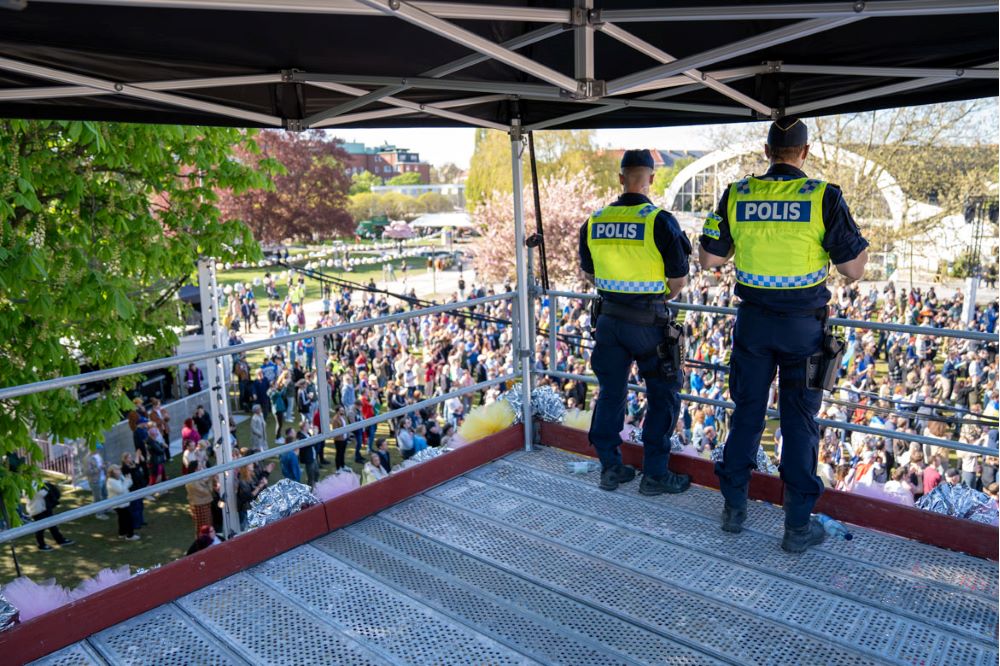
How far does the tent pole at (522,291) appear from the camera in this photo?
4.90 meters

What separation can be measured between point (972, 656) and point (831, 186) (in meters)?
2.02

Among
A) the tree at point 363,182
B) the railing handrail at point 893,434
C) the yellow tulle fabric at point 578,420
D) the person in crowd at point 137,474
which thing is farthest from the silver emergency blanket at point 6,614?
the tree at point 363,182

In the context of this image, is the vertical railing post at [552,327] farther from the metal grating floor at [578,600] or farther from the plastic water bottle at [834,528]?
the plastic water bottle at [834,528]

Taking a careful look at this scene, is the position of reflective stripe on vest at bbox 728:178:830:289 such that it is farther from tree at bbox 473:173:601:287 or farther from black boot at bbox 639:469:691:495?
tree at bbox 473:173:601:287

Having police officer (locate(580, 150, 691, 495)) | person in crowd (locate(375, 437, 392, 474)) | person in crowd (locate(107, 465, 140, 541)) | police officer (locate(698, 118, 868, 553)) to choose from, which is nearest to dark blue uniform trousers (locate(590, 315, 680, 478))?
police officer (locate(580, 150, 691, 495))

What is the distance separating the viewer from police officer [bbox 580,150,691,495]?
4.18 m

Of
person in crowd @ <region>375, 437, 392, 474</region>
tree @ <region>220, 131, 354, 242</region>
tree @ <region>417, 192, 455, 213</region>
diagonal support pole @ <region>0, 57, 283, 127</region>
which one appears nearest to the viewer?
diagonal support pole @ <region>0, 57, 283, 127</region>

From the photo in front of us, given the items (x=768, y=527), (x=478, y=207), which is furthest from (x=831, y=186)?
(x=478, y=207)

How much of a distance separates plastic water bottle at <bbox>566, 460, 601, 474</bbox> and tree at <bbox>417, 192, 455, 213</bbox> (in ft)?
279

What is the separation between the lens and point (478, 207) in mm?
39469

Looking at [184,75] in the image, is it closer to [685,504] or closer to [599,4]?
[599,4]

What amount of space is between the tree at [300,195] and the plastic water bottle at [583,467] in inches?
1594

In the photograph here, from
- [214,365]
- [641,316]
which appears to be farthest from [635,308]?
[214,365]

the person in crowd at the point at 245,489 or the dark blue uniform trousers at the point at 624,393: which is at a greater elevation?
the dark blue uniform trousers at the point at 624,393
